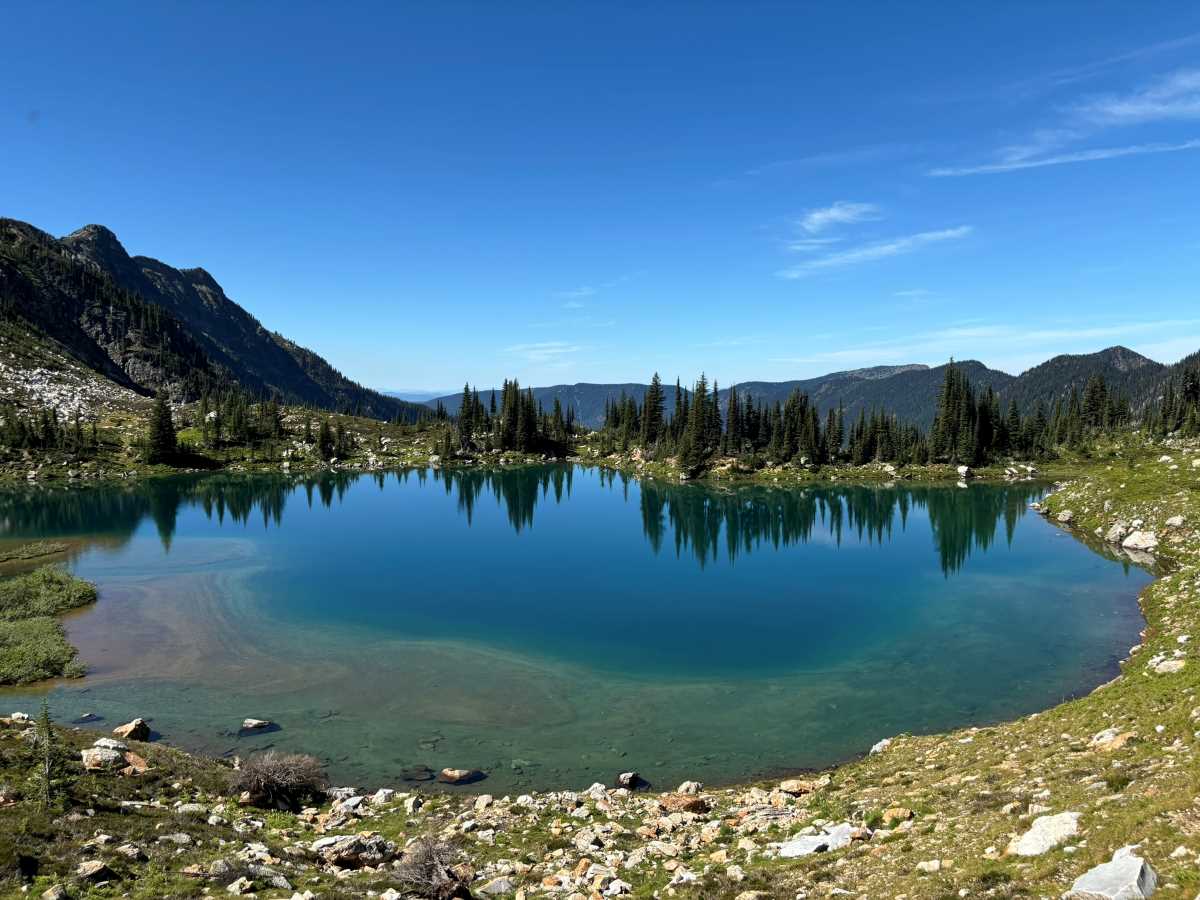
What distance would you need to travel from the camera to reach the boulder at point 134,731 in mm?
25384

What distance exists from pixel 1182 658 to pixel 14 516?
114743mm

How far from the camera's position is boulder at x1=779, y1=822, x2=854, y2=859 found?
14781mm

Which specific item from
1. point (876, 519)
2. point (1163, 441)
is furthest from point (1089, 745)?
point (1163, 441)

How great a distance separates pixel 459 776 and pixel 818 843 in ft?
45.0

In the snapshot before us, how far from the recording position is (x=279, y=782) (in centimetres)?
1995

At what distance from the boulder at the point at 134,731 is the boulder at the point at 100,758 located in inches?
239

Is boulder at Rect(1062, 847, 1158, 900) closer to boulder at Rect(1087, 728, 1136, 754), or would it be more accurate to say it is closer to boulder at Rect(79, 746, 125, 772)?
boulder at Rect(1087, 728, 1136, 754)

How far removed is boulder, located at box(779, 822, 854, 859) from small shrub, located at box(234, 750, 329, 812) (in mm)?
14841

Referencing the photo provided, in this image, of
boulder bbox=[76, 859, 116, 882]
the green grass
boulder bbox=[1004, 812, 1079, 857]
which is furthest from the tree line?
boulder bbox=[76, 859, 116, 882]

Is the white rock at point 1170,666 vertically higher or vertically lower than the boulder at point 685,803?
higher

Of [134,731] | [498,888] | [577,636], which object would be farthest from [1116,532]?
[134,731]

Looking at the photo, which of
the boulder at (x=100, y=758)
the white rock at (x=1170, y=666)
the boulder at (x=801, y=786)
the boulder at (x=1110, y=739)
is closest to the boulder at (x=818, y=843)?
the boulder at (x=801, y=786)

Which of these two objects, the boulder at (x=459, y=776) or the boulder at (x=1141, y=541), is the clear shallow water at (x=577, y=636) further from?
the boulder at (x=1141, y=541)

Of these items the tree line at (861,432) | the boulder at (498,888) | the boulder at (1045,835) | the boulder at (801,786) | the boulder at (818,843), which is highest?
the tree line at (861,432)
